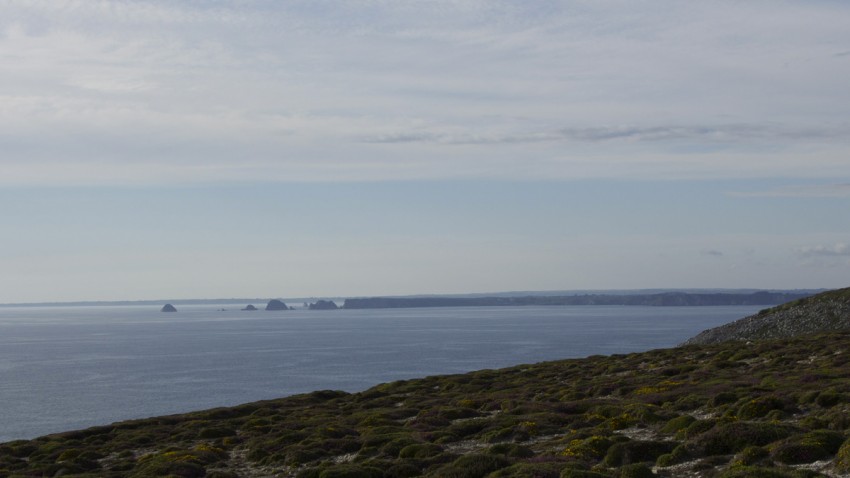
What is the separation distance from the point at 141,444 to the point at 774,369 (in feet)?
123

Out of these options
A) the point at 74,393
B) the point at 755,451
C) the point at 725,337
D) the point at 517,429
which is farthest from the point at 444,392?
the point at 74,393

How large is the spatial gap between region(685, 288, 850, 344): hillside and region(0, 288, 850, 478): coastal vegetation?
39.0m

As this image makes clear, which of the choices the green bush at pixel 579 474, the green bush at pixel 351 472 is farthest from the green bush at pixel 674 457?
the green bush at pixel 351 472

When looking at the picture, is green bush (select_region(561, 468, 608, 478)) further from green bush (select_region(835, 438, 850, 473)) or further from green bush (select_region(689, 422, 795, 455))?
green bush (select_region(835, 438, 850, 473))

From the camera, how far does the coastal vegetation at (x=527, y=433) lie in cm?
2572

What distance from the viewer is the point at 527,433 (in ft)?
112

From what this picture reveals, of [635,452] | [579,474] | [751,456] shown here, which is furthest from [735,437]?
[579,474]

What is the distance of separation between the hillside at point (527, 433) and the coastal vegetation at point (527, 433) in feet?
0.28

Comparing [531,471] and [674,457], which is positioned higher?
[674,457]

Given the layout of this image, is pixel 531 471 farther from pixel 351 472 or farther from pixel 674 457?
pixel 351 472

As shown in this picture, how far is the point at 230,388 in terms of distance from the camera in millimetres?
115500

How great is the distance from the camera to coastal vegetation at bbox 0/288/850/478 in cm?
2572

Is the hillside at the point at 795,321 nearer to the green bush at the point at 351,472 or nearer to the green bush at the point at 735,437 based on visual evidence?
the green bush at the point at 735,437

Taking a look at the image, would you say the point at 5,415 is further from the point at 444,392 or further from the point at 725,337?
the point at 725,337
